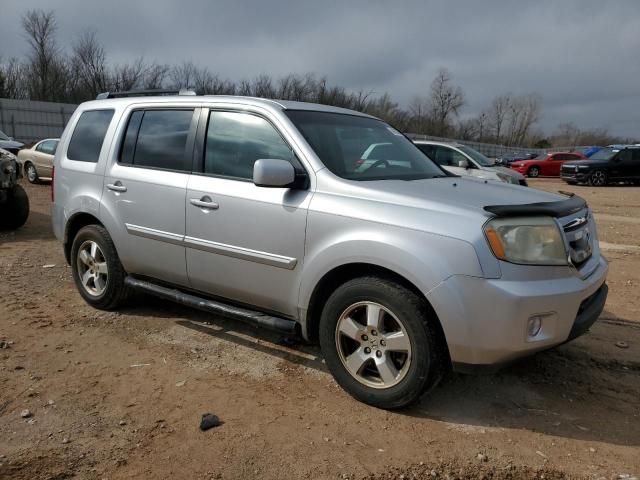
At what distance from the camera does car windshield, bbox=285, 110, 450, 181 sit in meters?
3.62

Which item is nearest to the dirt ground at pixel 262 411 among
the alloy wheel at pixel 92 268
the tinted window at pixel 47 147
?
the alloy wheel at pixel 92 268

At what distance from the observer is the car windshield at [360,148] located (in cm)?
362

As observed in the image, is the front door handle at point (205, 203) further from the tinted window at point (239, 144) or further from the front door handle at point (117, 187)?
the front door handle at point (117, 187)

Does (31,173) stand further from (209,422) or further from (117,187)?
(209,422)

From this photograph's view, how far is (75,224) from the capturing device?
198 inches

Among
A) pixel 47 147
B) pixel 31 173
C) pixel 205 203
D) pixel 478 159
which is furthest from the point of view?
pixel 31 173

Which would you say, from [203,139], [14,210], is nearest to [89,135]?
[203,139]

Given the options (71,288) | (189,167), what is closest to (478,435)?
(189,167)

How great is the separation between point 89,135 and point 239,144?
1900 mm

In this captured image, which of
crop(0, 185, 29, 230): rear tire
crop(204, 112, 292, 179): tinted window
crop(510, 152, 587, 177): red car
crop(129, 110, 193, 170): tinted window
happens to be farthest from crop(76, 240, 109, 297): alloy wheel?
crop(510, 152, 587, 177): red car

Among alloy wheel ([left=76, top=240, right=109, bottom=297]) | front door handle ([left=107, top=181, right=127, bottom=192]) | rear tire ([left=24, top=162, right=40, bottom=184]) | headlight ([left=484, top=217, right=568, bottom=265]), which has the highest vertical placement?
headlight ([left=484, top=217, right=568, bottom=265])

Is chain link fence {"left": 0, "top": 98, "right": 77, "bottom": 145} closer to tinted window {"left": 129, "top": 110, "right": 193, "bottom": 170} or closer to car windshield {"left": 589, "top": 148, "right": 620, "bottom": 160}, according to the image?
tinted window {"left": 129, "top": 110, "right": 193, "bottom": 170}

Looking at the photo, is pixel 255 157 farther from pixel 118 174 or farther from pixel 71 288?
pixel 71 288

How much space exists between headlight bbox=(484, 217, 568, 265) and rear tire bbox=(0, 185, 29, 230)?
8.09 metres
